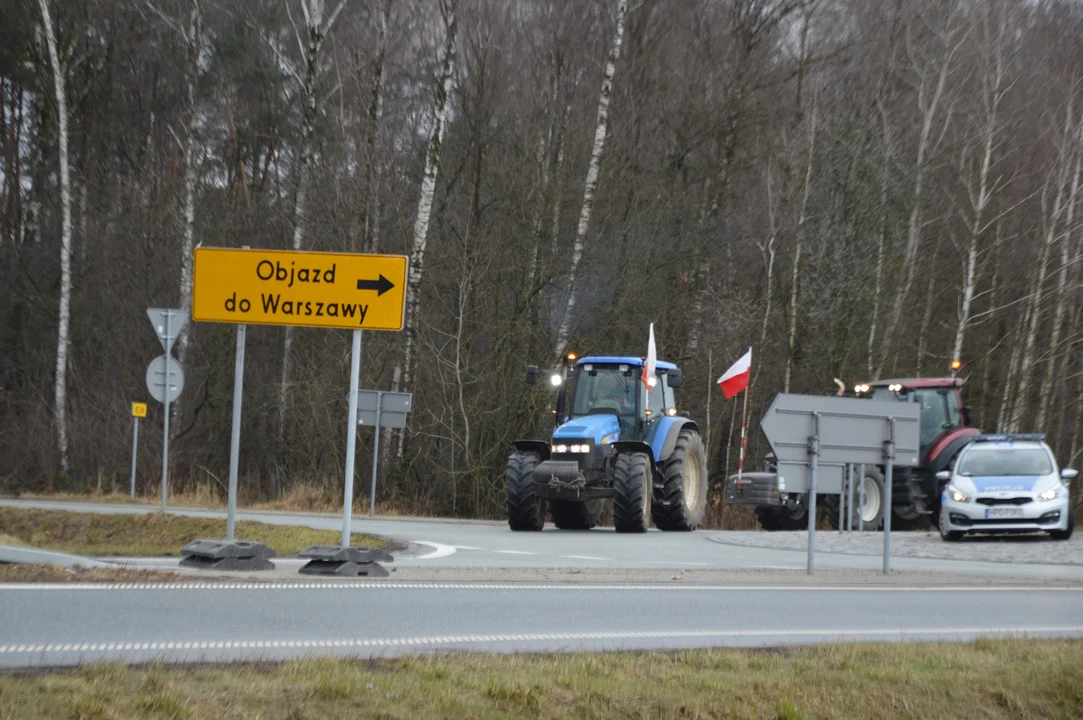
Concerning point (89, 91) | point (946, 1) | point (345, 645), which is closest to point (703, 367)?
point (946, 1)

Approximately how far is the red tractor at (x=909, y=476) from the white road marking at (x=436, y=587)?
11764 millimetres

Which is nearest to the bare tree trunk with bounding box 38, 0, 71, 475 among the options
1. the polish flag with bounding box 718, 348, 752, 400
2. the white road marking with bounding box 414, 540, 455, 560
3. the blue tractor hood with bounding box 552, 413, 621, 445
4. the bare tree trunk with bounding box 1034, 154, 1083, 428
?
the polish flag with bounding box 718, 348, 752, 400

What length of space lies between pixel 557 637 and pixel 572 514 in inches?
593

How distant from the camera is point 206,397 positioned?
3588 cm

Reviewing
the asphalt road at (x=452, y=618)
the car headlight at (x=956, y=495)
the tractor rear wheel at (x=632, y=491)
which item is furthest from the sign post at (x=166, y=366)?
the car headlight at (x=956, y=495)

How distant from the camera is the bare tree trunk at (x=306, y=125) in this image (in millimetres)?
32781

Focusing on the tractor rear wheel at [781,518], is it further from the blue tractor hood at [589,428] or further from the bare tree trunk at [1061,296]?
the bare tree trunk at [1061,296]

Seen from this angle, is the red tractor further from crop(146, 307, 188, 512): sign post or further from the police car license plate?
crop(146, 307, 188, 512): sign post

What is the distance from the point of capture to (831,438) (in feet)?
49.6

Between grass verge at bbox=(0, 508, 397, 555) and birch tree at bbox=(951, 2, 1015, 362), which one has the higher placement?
birch tree at bbox=(951, 2, 1015, 362)

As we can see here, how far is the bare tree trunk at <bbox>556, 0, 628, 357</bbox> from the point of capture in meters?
30.3

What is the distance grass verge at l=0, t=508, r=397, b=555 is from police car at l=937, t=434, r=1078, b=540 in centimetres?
915

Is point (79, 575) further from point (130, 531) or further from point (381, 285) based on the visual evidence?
point (130, 531)

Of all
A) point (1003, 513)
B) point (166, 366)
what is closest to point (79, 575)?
point (166, 366)
